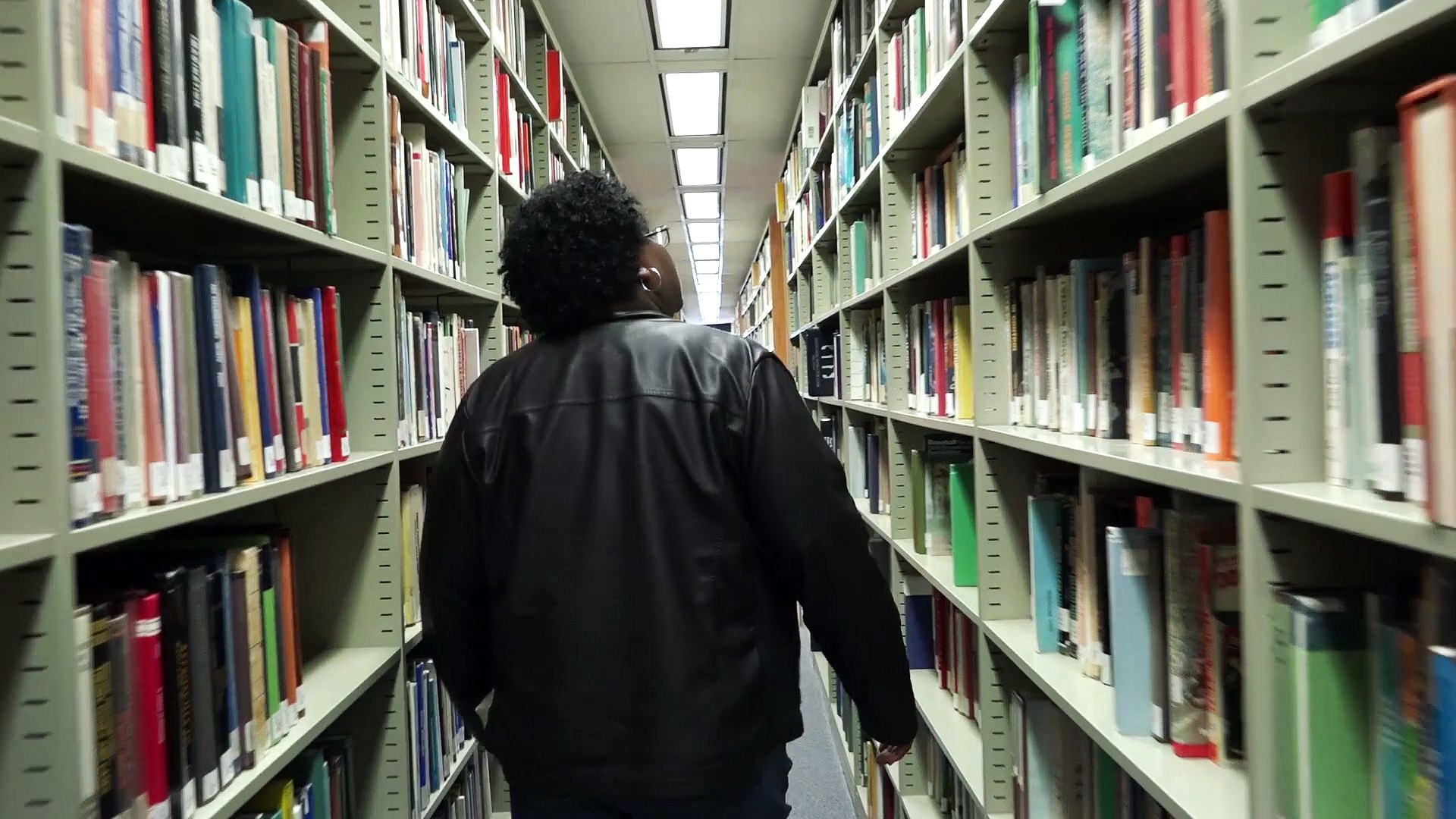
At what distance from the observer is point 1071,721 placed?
50.3 inches

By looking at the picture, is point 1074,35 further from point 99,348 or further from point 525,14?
point 525,14

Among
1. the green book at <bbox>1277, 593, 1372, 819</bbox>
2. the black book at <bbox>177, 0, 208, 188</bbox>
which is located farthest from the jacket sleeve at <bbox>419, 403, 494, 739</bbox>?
the green book at <bbox>1277, 593, 1372, 819</bbox>

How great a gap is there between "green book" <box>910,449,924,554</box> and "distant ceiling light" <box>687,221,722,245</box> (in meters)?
5.09

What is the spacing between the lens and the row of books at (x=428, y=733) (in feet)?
5.63

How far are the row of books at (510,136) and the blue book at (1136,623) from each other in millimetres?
1799

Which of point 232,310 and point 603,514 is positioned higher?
point 232,310

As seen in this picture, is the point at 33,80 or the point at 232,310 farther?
the point at 232,310

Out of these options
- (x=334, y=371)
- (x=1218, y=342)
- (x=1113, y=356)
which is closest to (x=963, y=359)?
(x=1113, y=356)

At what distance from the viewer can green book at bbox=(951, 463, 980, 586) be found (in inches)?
67.3

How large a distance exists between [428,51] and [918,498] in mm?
1566

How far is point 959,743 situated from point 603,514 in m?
1.04

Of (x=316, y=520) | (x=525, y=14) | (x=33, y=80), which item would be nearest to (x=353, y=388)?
(x=316, y=520)

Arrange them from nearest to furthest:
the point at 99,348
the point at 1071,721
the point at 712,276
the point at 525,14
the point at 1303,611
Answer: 1. the point at 1303,611
2. the point at 99,348
3. the point at 1071,721
4. the point at 525,14
5. the point at 712,276

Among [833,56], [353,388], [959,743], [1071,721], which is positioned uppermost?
[833,56]
